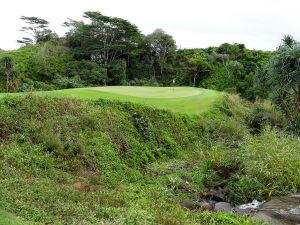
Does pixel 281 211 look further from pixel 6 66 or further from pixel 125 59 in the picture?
pixel 125 59

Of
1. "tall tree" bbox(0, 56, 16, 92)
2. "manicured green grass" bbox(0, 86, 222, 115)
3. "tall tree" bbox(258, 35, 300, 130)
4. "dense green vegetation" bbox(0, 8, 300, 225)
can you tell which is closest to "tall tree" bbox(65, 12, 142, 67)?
"dense green vegetation" bbox(0, 8, 300, 225)

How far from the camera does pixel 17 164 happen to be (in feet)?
36.9

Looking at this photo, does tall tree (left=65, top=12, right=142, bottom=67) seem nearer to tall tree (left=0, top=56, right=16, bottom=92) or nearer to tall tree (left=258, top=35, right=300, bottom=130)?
tall tree (left=0, top=56, right=16, bottom=92)

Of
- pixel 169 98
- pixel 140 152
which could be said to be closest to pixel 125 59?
pixel 169 98

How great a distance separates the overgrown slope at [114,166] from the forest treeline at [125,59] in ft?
58.3

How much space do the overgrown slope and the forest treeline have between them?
17.8m

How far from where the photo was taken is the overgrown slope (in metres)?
8.96

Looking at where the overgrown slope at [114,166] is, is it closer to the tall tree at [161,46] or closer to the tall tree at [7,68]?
the tall tree at [7,68]

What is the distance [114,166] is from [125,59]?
91.1 feet

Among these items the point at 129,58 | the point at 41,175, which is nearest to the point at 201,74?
the point at 129,58

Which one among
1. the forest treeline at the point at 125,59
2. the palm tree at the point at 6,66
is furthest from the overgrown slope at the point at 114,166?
the forest treeline at the point at 125,59

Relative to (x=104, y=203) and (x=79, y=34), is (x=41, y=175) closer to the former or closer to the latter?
(x=104, y=203)

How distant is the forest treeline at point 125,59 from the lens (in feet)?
117

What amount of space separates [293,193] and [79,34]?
31.7 meters
